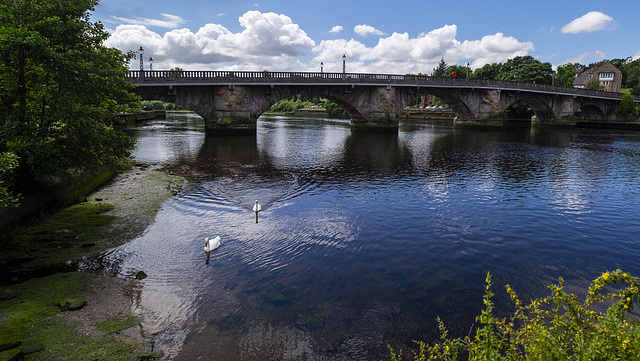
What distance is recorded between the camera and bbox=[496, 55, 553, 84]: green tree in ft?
297

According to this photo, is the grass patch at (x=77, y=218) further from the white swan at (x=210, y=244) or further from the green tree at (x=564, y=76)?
the green tree at (x=564, y=76)

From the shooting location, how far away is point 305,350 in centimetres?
748

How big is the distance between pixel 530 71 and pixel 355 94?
61018 mm

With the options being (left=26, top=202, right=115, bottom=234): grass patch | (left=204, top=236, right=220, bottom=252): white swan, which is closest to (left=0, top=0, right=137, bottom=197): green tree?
(left=26, top=202, right=115, bottom=234): grass patch

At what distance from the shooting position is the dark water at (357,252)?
8.17 meters

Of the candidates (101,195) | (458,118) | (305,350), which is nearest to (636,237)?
(305,350)

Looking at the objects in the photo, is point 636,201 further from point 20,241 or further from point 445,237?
point 20,241

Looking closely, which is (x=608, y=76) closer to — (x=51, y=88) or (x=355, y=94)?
(x=355, y=94)

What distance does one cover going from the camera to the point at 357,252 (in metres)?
12.4

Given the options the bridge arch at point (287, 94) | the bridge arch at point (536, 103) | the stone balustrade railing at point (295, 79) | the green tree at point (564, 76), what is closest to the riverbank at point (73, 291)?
the stone balustrade railing at point (295, 79)

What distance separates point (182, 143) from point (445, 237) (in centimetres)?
3387

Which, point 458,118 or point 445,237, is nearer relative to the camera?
point 445,237

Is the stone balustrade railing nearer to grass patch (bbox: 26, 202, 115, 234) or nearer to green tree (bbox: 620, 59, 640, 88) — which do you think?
grass patch (bbox: 26, 202, 115, 234)

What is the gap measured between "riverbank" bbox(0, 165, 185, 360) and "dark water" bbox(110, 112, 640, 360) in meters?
0.50
